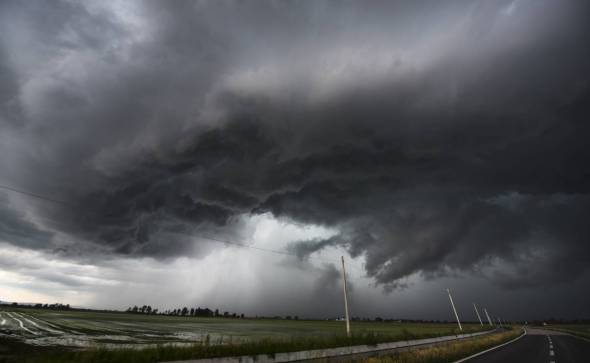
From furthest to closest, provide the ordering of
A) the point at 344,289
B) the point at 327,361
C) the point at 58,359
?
1. the point at 344,289
2. the point at 327,361
3. the point at 58,359

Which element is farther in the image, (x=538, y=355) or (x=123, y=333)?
(x=123, y=333)

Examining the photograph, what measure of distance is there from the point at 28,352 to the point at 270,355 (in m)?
19.5

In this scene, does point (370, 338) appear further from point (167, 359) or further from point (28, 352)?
point (28, 352)

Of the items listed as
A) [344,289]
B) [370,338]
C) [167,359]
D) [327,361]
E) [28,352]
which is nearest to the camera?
[167,359]

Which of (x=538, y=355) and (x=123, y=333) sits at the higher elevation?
(x=123, y=333)

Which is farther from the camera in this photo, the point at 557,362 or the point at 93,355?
the point at 557,362

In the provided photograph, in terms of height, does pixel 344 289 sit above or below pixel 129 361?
above

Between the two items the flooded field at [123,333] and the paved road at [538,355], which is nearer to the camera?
the paved road at [538,355]

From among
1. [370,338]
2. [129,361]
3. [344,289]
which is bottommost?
[129,361]

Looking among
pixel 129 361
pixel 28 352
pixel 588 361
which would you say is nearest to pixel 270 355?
pixel 129 361

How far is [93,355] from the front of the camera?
14.0 meters

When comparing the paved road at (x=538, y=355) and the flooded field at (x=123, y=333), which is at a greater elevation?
the flooded field at (x=123, y=333)

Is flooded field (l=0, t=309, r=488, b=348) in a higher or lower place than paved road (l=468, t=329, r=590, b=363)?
higher

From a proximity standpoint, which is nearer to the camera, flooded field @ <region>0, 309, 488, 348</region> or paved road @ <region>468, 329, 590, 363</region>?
paved road @ <region>468, 329, 590, 363</region>
